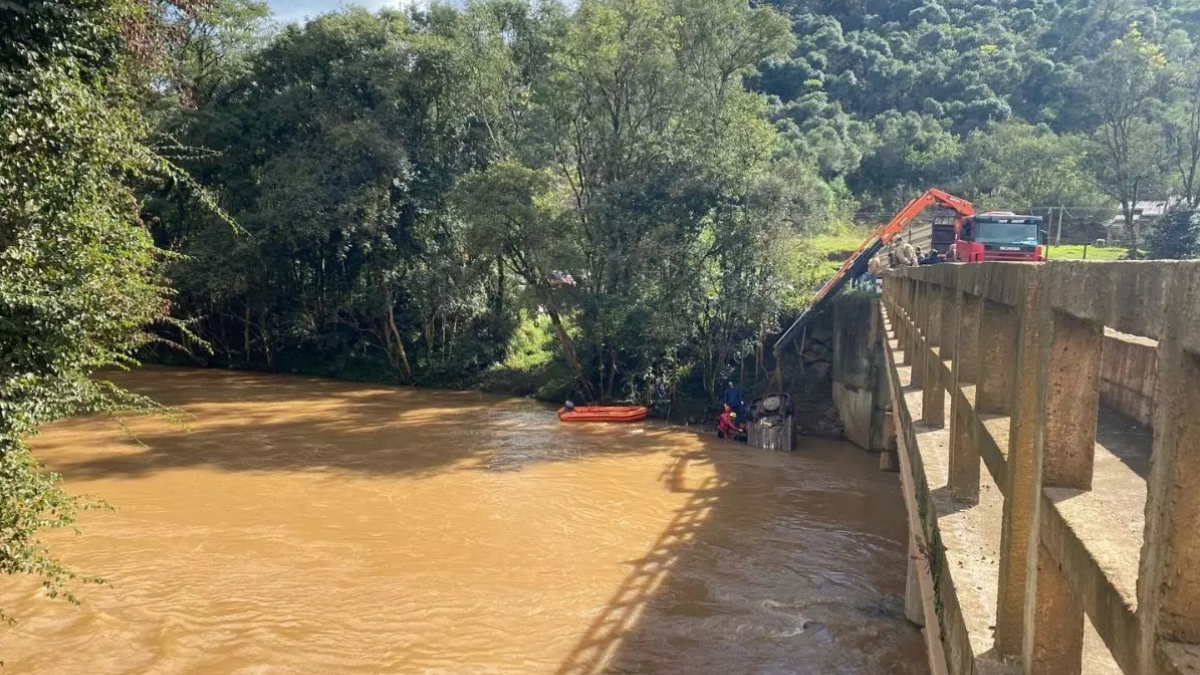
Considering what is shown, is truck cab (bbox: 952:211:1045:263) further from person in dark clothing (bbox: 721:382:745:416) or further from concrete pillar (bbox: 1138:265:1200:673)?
concrete pillar (bbox: 1138:265:1200:673)

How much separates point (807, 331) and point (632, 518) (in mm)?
11143

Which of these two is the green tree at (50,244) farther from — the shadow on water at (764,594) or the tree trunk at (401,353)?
the tree trunk at (401,353)

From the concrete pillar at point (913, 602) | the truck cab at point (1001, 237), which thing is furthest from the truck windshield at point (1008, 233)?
the concrete pillar at point (913, 602)

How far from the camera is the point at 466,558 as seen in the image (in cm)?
1146

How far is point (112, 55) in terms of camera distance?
32.5ft

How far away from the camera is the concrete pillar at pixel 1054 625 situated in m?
2.43

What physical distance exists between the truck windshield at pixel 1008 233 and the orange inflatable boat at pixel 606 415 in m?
9.74

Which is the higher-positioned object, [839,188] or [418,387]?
[839,188]

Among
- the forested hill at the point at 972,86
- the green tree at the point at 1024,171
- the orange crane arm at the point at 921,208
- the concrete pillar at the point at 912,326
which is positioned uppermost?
the forested hill at the point at 972,86

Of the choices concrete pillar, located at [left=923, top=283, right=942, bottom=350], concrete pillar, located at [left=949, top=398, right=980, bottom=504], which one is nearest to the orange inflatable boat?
concrete pillar, located at [left=923, top=283, right=942, bottom=350]

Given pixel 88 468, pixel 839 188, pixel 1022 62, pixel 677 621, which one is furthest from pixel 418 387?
pixel 1022 62

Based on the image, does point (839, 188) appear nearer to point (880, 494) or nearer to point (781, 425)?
point (781, 425)

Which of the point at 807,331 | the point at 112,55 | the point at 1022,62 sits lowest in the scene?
the point at 807,331

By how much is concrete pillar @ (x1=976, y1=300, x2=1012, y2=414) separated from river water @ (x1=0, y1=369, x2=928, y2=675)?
18.5 feet
